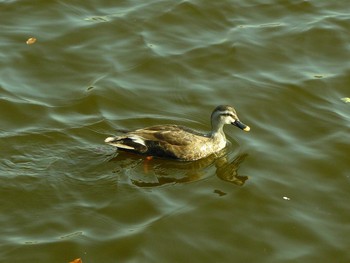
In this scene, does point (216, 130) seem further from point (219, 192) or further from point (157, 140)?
point (219, 192)

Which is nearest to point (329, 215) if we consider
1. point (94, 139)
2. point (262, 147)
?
point (262, 147)

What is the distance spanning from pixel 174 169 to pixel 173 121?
1.15m

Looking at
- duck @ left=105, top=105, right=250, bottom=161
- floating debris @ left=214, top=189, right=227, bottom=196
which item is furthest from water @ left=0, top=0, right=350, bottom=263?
duck @ left=105, top=105, right=250, bottom=161

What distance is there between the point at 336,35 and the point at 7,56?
5.78m

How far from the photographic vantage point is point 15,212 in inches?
375

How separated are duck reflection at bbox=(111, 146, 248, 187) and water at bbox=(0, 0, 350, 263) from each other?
28 mm

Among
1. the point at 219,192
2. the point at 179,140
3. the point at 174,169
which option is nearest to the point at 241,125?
the point at 179,140

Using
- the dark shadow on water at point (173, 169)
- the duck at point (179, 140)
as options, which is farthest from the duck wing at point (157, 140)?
the dark shadow on water at point (173, 169)

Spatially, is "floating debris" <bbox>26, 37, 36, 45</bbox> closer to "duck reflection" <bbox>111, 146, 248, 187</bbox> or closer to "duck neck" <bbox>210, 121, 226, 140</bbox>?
"duck reflection" <bbox>111, 146, 248, 187</bbox>

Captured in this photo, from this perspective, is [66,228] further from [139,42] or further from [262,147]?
[139,42]

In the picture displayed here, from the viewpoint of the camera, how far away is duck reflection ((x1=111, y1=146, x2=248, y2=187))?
10555mm

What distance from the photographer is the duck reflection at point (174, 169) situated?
34.6ft

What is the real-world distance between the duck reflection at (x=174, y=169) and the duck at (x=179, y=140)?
0.10m

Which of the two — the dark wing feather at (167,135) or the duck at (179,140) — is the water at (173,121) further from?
the dark wing feather at (167,135)
